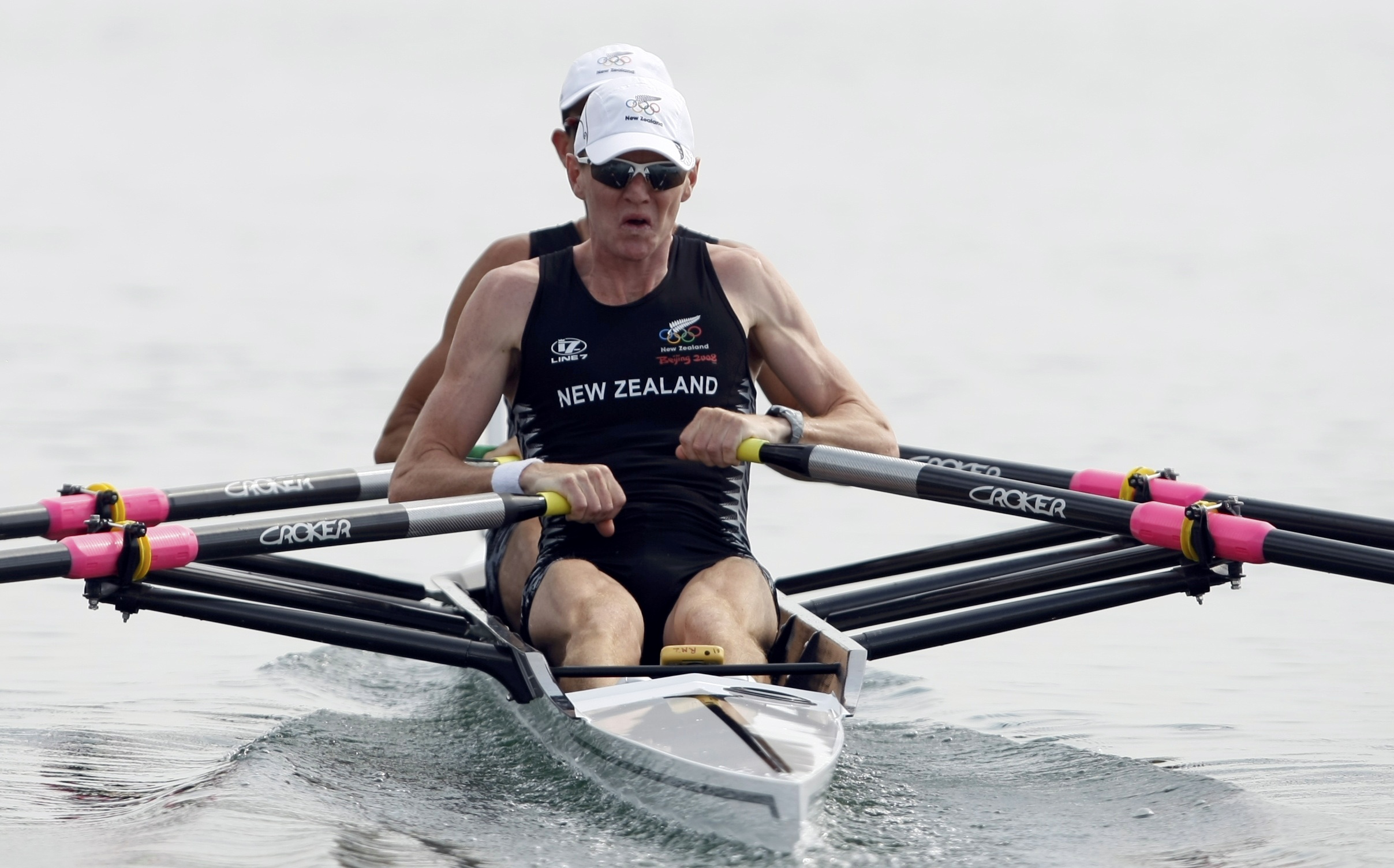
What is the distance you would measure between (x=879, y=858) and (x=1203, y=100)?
26511 millimetres

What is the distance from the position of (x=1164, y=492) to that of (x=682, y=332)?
219 cm

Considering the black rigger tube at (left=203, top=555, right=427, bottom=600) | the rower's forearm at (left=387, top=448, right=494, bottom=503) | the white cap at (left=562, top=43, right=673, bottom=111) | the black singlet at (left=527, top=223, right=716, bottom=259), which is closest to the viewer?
the rower's forearm at (left=387, top=448, right=494, bottom=503)

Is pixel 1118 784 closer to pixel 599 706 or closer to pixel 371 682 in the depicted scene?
pixel 599 706

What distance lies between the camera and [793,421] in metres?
5.55

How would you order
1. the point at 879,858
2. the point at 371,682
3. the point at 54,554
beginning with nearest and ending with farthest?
the point at 879,858 → the point at 54,554 → the point at 371,682

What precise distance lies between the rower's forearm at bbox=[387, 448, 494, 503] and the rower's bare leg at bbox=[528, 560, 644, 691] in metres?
0.37

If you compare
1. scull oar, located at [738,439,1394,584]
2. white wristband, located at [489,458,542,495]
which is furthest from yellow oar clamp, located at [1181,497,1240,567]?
white wristband, located at [489,458,542,495]

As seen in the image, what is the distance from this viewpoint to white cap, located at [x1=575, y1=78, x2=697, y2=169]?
17.6 ft

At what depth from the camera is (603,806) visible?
4496mm

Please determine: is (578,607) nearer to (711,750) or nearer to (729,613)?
(729,613)

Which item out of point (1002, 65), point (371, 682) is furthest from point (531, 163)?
point (371, 682)

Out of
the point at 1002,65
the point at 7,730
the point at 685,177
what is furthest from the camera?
A: the point at 1002,65

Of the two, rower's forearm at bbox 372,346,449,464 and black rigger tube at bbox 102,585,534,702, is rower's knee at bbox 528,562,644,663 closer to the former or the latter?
black rigger tube at bbox 102,585,534,702

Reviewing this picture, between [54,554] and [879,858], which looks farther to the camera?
[54,554]
